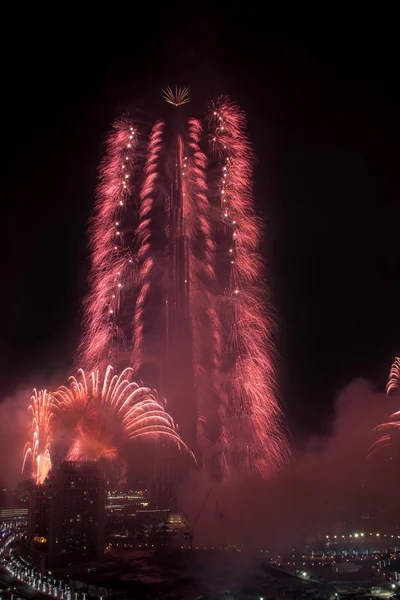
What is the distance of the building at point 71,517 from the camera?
67188 millimetres

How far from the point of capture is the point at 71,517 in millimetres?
69375

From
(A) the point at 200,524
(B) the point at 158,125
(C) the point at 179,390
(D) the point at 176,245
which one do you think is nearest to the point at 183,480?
(A) the point at 200,524

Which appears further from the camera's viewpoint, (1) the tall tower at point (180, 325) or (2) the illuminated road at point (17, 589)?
(1) the tall tower at point (180, 325)

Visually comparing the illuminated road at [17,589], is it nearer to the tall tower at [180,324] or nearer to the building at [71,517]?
the building at [71,517]

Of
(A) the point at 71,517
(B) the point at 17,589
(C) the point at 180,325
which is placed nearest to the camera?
(B) the point at 17,589

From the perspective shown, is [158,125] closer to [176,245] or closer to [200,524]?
[176,245]

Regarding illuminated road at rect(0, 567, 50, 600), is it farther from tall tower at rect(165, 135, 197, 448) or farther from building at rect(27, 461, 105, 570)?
tall tower at rect(165, 135, 197, 448)

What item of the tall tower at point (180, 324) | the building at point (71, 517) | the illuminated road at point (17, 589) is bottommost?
the illuminated road at point (17, 589)

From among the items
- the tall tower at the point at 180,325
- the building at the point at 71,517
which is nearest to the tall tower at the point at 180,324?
the tall tower at the point at 180,325

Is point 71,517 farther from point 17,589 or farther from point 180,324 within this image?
point 180,324

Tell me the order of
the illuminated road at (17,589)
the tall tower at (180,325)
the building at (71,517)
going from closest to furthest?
the illuminated road at (17,589), the tall tower at (180,325), the building at (71,517)

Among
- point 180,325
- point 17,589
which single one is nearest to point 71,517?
point 17,589

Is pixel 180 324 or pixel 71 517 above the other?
pixel 180 324

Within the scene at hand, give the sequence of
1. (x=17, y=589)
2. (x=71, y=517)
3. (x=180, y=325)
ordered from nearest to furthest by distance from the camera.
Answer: (x=17, y=589) → (x=180, y=325) → (x=71, y=517)
